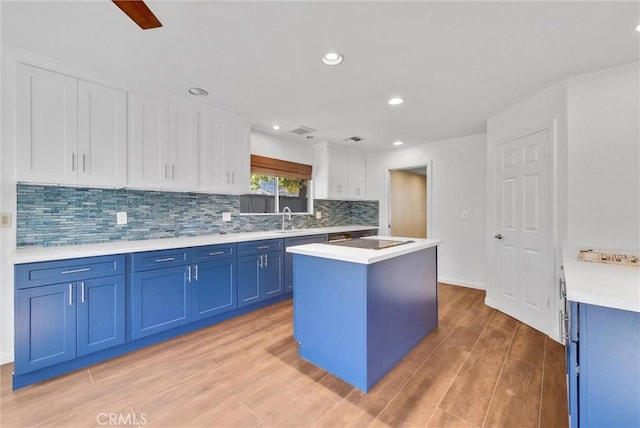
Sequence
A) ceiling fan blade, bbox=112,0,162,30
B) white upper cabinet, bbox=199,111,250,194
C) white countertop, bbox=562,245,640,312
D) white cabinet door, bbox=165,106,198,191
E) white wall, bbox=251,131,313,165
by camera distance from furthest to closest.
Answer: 1. white wall, bbox=251,131,313,165
2. white upper cabinet, bbox=199,111,250,194
3. white cabinet door, bbox=165,106,198,191
4. ceiling fan blade, bbox=112,0,162,30
5. white countertop, bbox=562,245,640,312

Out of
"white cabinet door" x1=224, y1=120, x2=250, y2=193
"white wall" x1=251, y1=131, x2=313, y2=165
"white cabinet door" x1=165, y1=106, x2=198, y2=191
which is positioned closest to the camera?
"white cabinet door" x1=165, y1=106, x2=198, y2=191

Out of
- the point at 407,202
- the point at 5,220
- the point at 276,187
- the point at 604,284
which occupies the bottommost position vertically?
the point at 604,284

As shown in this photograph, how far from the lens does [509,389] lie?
6.00 ft

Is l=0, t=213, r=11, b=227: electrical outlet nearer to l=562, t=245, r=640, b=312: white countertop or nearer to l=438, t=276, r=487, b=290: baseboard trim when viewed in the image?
l=562, t=245, r=640, b=312: white countertop

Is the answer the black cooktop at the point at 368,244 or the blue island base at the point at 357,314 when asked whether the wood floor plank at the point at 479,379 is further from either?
the black cooktop at the point at 368,244

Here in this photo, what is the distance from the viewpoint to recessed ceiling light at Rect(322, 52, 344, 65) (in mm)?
2008

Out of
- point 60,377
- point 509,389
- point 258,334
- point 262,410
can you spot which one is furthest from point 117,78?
point 509,389

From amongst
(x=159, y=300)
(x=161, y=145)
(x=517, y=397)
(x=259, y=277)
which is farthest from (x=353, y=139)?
(x=517, y=397)

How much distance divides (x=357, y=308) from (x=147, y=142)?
2.46 m

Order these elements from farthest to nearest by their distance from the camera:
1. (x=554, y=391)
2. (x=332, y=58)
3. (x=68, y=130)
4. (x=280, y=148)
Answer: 1. (x=280, y=148)
2. (x=68, y=130)
3. (x=332, y=58)
4. (x=554, y=391)

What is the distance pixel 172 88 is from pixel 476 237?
4.35 metres

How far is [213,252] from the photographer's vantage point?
9.29ft

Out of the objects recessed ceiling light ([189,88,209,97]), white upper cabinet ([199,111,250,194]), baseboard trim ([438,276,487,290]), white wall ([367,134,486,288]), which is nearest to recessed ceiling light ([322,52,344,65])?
recessed ceiling light ([189,88,209,97])

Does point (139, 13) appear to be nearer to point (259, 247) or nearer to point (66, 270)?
point (66, 270)
